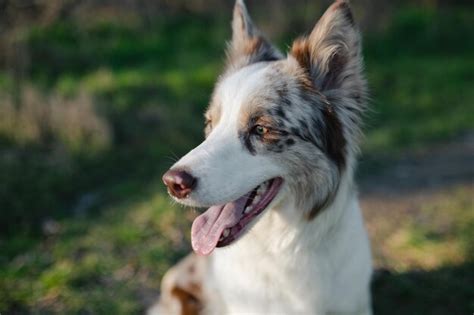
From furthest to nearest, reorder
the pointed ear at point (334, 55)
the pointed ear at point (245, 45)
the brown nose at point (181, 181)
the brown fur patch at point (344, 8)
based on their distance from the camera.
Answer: the pointed ear at point (245, 45), the pointed ear at point (334, 55), the brown fur patch at point (344, 8), the brown nose at point (181, 181)

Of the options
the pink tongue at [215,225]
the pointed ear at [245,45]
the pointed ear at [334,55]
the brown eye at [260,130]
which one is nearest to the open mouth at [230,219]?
the pink tongue at [215,225]

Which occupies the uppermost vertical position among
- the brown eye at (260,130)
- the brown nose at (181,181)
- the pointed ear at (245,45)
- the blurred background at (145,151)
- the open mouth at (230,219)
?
the pointed ear at (245,45)

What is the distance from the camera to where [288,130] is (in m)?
2.89

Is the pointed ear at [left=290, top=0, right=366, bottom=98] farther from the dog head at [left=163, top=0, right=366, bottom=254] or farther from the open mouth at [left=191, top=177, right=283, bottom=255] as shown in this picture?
the open mouth at [left=191, top=177, right=283, bottom=255]

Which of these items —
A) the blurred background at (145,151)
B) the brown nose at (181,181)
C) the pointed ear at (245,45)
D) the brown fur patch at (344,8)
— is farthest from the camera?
the blurred background at (145,151)

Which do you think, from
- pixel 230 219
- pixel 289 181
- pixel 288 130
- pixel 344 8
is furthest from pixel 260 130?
pixel 344 8

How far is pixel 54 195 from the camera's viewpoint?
19.6ft

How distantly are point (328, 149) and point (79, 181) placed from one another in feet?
13.2

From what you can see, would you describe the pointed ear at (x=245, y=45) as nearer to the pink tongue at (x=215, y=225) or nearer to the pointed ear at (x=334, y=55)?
the pointed ear at (x=334, y=55)

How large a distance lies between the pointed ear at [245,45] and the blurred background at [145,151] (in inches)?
37.0

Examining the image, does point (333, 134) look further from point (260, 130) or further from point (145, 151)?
point (145, 151)

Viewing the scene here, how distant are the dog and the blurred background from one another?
1.07 m

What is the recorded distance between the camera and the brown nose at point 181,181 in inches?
102

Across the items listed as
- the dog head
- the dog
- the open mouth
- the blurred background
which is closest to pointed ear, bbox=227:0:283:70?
the dog
